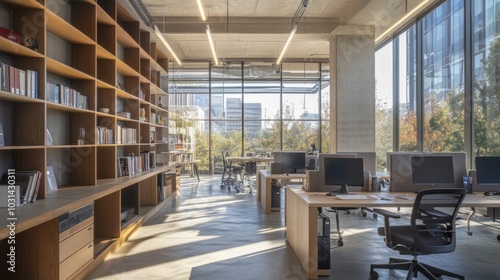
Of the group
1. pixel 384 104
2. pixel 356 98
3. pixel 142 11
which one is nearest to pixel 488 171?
pixel 356 98

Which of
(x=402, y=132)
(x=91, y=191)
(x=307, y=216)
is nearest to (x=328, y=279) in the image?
(x=307, y=216)

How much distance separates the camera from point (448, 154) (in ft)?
13.8

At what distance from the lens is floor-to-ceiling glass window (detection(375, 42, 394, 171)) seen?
9305mm

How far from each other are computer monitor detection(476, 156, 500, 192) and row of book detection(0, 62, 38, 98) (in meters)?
5.00

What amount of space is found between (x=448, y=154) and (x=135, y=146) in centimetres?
506

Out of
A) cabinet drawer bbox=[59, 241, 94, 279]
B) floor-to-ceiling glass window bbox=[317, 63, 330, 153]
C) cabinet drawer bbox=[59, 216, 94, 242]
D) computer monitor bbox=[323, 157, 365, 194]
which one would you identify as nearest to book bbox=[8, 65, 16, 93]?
cabinet drawer bbox=[59, 216, 94, 242]

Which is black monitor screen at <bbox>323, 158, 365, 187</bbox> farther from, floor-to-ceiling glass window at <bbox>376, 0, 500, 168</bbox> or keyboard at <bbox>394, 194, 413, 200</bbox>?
floor-to-ceiling glass window at <bbox>376, 0, 500, 168</bbox>

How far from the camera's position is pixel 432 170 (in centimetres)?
407

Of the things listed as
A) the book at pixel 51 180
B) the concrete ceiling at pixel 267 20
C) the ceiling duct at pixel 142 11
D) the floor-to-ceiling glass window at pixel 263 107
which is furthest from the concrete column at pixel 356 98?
the book at pixel 51 180

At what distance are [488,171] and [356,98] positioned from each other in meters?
4.63

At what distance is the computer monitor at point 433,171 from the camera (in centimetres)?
405

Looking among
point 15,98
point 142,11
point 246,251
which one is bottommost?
point 246,251

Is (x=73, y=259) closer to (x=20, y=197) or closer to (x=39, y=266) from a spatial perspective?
(x=39, y=266)

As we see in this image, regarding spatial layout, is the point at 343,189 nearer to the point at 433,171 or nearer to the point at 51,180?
the point at 433,171
